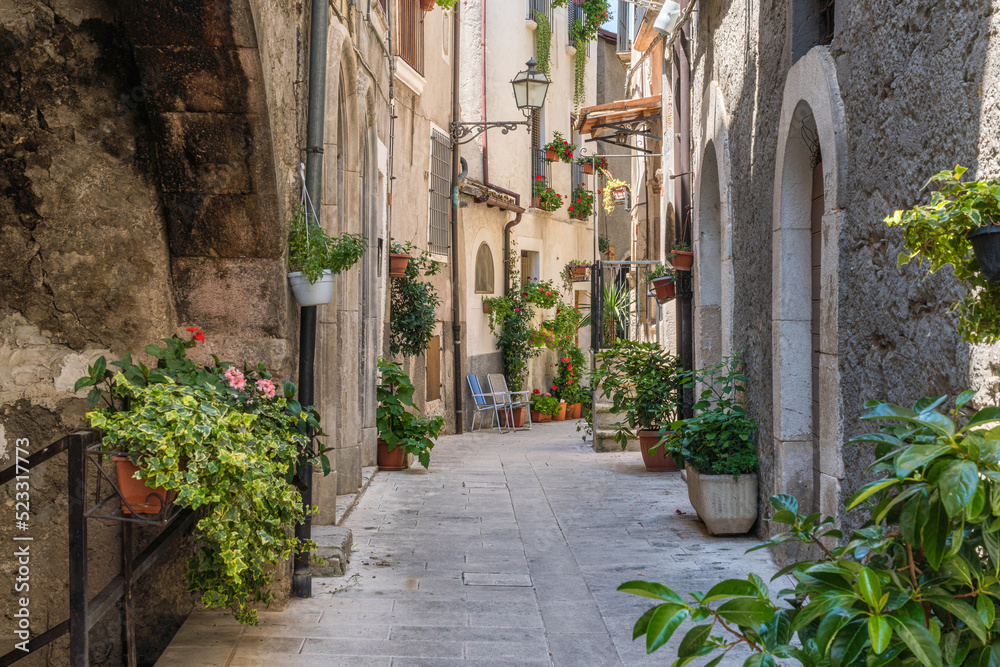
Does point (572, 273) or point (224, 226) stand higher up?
point (572, 273)

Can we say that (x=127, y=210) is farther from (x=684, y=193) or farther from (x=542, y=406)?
(x=542, y=406)

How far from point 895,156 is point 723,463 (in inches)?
112

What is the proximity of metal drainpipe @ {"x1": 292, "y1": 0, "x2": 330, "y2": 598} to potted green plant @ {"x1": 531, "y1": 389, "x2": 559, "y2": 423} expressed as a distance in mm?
11448

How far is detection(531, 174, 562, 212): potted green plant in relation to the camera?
58.7ft

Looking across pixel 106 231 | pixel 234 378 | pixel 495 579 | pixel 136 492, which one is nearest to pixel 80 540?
pixel 136 492

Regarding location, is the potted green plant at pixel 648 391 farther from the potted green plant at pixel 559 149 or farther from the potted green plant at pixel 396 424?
the potted green plant at pixel 559 149

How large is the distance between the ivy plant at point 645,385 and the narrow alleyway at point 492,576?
0.58 metres

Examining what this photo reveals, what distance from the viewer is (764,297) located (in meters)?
5.62

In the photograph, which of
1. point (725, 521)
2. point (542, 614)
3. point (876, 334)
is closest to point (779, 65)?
point (876, 334)

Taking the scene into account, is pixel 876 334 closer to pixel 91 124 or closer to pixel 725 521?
pixel 725 521

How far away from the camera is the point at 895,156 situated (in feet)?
11.1

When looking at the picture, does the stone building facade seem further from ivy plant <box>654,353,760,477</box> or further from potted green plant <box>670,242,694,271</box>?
potted green plant <box>670,242,694,271</box>

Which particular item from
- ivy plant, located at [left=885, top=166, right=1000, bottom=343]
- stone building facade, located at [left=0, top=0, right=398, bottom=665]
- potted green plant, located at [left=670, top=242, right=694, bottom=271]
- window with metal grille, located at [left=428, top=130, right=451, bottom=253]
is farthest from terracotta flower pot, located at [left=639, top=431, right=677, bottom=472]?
ivy plant, located at [left=885, top=166, right=1000, bottom=343]

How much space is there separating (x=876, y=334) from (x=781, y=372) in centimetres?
145
